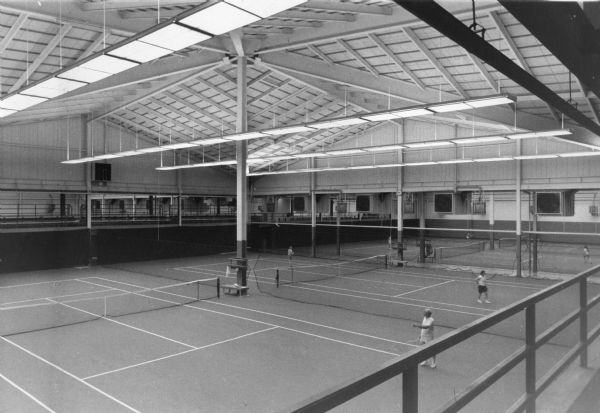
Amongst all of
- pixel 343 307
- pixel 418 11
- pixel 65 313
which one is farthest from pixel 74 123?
pixel 418 11

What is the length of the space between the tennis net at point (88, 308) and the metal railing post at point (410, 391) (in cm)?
1743

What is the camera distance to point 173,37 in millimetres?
8180

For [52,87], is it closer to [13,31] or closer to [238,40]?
[13,31]

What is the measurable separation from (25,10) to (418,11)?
43.1 feet

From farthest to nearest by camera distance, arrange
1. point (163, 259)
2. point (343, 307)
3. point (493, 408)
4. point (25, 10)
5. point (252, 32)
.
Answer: point (163, 259) < point (343, 307) < point (252, 32) < point (25, 10) < point (493, 408)

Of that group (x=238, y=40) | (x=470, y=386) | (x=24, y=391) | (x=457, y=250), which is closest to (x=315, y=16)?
(x=238, y=40)

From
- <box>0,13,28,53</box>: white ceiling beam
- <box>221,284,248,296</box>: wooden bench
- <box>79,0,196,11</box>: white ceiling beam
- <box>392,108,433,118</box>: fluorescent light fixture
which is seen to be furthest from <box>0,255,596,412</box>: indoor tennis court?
<box>0,13,28,53</box>: white ceiling beam

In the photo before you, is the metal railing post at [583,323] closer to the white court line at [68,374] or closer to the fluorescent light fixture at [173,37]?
the fluorescent light fixture at [173,37]

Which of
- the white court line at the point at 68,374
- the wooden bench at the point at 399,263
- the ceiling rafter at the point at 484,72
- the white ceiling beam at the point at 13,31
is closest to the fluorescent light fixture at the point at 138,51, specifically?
the white court line at the point at 68,374

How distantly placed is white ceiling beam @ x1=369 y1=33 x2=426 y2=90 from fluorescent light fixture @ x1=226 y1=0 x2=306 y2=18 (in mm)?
12236

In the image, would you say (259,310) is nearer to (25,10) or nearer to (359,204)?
(25,10)

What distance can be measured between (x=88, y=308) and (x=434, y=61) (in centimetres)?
1772

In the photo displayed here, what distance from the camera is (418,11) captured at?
9.36ft

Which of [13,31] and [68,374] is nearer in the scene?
[68,374]
